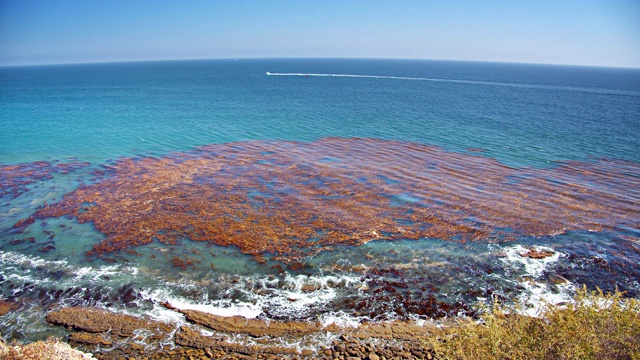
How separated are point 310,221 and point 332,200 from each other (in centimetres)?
461

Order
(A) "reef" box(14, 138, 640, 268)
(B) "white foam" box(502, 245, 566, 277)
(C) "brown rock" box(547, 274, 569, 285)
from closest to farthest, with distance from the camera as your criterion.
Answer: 1. (C) "brown rock" box(547, 274, 569, 285)
2. (B) "white foam" box(502, 245, 566, 277)
3. (A) "reef" box(14, 138, 640, 268)

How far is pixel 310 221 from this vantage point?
28531 millimetres

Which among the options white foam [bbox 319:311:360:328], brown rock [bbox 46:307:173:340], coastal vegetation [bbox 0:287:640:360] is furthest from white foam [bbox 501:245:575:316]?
brown rock [bbox 46:307:173:340]

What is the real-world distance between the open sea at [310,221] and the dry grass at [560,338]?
5581 mm

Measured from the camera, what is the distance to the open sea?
787 inches

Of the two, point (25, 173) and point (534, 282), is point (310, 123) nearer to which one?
point (25, 173)

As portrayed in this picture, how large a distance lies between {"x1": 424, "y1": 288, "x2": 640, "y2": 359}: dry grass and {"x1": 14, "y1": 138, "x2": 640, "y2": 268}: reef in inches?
512

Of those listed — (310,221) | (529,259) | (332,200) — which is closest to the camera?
(529,259)

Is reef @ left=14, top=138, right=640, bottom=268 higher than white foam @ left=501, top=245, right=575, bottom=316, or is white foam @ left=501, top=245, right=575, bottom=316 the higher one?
reef @ left=14, top=138, right=640, bottom=268

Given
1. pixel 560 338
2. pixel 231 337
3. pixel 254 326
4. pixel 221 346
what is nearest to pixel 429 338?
pixel 560 338

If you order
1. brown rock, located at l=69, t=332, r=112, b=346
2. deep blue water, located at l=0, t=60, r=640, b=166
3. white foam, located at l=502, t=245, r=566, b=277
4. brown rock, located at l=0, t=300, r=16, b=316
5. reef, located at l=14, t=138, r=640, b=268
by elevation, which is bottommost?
brown rock, located at l=69, t=332, r=112, b=346

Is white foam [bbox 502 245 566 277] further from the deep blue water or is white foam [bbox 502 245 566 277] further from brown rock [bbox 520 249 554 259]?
the deep blue water

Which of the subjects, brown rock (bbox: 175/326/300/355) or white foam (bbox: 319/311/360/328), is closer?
brown rock (bbox: 175/326/300/355)

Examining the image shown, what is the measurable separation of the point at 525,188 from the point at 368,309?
26693 millimetres
